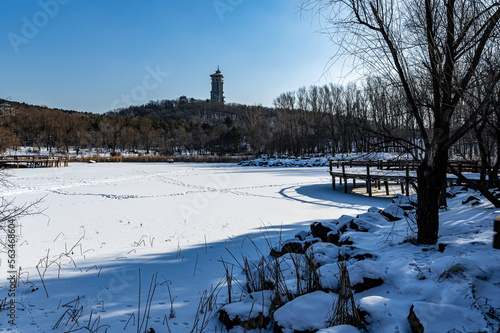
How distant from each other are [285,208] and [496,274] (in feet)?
23.0

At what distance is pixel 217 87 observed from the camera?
152500 millimetres

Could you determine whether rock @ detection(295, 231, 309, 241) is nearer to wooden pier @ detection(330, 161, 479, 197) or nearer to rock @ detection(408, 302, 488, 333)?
rock @ detection(408, 302, 488, 333)

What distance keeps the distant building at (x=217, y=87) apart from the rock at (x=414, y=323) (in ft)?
498

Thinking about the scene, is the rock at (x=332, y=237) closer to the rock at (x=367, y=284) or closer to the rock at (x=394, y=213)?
the rock at (x=394, y=213)

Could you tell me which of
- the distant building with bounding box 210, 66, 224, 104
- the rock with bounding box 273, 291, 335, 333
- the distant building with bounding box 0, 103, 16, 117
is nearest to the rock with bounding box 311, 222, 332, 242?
the rock with bounding box 273, 291, 335, 333

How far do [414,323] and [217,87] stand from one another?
157 m

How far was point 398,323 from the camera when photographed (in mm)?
2236

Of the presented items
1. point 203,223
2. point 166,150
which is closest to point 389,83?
point 203,223

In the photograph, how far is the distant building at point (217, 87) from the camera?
15012cm

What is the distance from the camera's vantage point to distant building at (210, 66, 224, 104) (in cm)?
15012

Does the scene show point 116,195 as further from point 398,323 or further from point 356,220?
point 398,323

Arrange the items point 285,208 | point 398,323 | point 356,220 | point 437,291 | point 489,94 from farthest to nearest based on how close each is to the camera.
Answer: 1. point 285,208
2. point 356,220
3. point 489,94
4. point 437,291
5. point 398,323

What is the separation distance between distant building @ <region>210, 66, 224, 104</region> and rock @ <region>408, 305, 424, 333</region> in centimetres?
15174

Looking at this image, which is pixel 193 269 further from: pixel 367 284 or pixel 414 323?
pixel 414 323
